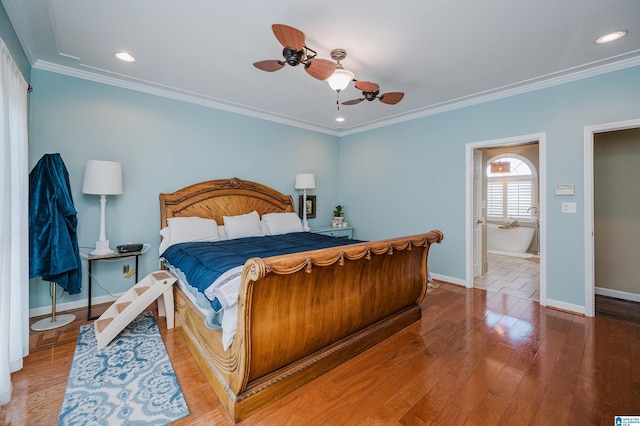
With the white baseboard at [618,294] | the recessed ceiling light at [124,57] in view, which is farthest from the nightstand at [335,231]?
the white baseboard at [618,294]

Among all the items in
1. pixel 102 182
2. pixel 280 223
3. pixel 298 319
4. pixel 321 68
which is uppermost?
pixel 321 68

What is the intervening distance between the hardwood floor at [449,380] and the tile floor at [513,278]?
1.03 meters

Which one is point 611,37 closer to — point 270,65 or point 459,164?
point 459,164

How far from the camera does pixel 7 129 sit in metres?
1.83

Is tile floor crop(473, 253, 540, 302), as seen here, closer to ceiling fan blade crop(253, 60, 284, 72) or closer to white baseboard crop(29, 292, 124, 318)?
ceiling fan blade crop(253, 60, 284, 72)

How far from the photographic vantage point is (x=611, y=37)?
2.50m

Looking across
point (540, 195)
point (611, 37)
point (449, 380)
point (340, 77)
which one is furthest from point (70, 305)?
point (611, 37)

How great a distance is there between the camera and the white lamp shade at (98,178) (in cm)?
302

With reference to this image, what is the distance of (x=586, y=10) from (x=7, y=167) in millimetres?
4254

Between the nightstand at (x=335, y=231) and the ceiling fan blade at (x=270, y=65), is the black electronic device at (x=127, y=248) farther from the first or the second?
the nightstand at (x=335, y=231)

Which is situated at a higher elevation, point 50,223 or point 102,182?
point 102,182

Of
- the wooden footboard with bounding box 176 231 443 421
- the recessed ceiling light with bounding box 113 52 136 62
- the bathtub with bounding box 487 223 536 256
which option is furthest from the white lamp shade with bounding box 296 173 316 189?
the bathtub with bounding box 487 223 536 256

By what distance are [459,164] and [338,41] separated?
2.69 m

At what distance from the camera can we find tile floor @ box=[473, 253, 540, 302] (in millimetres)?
4039
